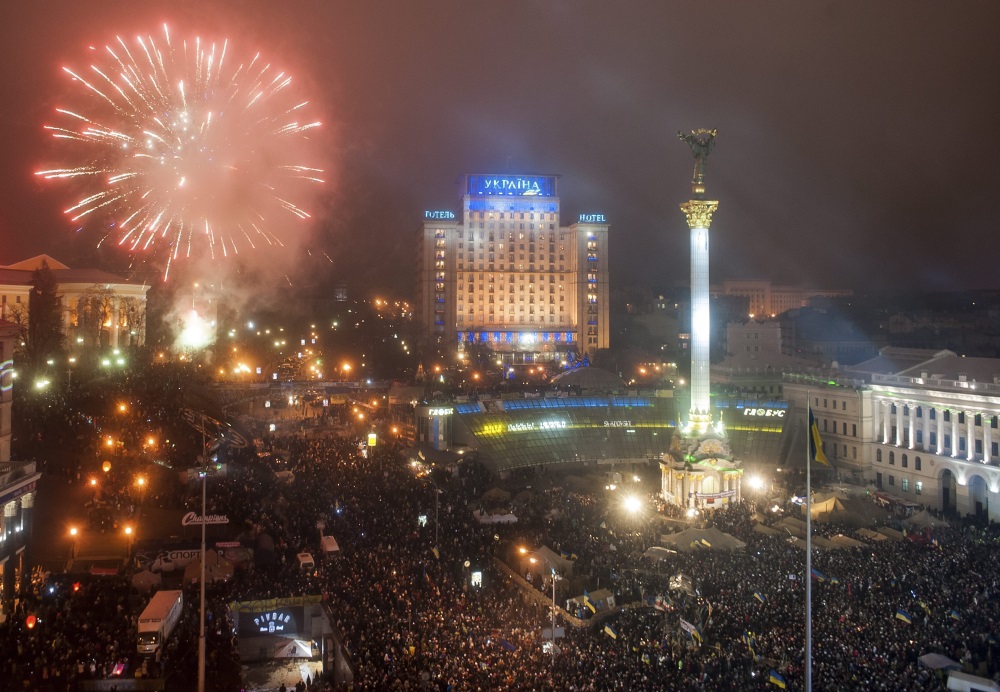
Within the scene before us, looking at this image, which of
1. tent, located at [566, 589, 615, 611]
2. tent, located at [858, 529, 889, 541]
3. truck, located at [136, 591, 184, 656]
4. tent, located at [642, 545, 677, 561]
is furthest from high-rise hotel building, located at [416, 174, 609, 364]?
truck, located at [136, 591, 184, 656]

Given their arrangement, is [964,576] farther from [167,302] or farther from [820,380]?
[167,302]

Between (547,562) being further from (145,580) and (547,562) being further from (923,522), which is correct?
(923,522)

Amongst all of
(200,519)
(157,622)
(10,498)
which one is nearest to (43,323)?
(10,498)

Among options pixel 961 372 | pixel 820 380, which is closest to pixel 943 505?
pixel 961 372

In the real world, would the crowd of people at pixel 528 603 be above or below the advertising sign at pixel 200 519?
below

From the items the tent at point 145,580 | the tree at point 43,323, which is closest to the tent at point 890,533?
the tent at point 145,580

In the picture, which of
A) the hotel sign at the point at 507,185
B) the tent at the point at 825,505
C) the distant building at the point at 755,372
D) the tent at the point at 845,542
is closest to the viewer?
the tent at the point at 845,542

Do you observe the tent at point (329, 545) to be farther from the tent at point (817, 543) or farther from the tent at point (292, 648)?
the tent at point (817, 543)

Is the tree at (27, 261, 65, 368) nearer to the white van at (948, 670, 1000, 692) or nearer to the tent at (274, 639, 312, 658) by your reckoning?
the tent at (274, 639, 312, 658)

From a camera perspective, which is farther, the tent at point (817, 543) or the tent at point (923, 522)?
the tent at point (923, 522)
